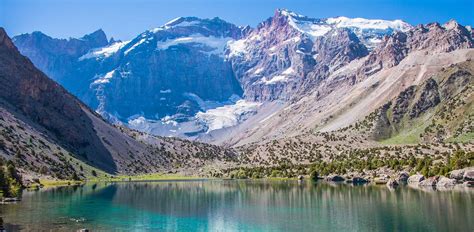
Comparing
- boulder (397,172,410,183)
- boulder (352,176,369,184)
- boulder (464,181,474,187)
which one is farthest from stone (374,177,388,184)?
boulder (464,181,474,187)

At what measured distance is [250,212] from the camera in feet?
336

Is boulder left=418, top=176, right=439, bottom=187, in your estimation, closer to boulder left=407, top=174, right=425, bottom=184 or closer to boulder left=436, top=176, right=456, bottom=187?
boulder left=436, top=176, right=456, bottom=187

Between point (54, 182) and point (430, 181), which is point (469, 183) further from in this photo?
point (54, 182)

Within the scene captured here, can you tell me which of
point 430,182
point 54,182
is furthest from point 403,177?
point 54,182

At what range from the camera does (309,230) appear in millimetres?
77812

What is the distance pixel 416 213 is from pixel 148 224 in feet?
147

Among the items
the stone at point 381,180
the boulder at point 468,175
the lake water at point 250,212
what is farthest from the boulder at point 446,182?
the stone at point 381,180

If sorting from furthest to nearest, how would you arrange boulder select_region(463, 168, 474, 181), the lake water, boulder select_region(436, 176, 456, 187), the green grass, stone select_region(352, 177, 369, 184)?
stone select_region(352, 177, 369, 184) → the green grass → boulder select_region(436, 176, 456, 187) → boulder select_region(463, 168, 474, 181) → the lake water

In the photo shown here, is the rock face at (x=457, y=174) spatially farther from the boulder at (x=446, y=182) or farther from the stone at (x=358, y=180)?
the stone at (x=358, y=180)

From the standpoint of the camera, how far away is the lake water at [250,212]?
81.0 m

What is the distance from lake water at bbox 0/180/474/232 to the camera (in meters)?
81.0

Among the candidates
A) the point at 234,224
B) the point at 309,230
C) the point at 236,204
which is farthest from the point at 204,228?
the point at 236,204

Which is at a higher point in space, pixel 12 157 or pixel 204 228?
pixel 12 157

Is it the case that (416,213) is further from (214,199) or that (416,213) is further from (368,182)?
(368,182)
